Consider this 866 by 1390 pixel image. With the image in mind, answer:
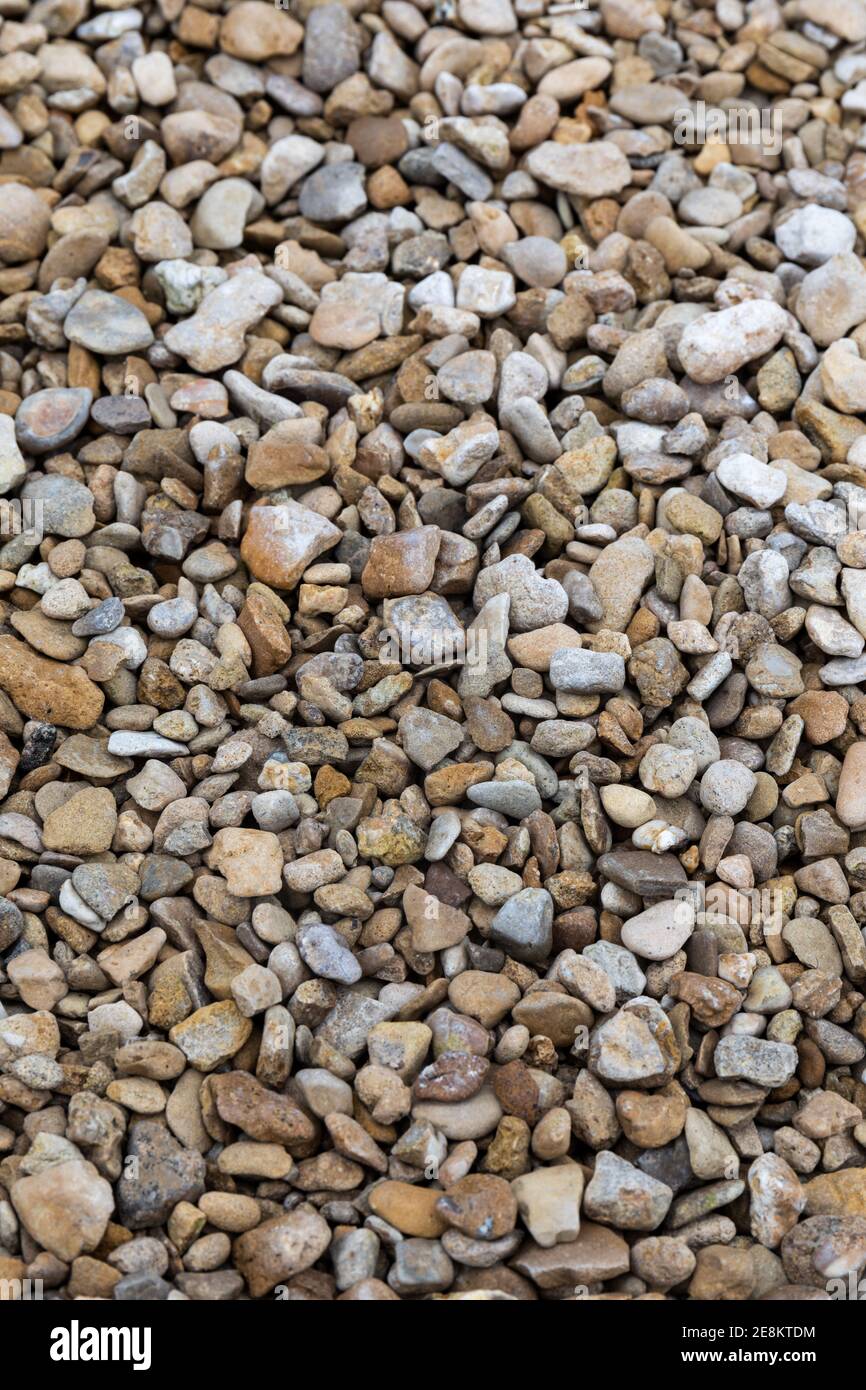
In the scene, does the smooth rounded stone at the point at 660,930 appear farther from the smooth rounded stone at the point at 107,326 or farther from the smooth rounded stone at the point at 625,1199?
the smooth rounded stone at the point at 107,326

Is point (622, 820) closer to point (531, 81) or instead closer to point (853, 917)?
point (853, 917)

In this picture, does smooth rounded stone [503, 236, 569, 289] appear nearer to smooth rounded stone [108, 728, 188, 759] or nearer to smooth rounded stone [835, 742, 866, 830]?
smooth rounded stone [835, 742, 866, 830]

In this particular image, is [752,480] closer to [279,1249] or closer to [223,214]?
[223,214]

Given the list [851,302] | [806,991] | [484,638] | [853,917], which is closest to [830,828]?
[853,917]

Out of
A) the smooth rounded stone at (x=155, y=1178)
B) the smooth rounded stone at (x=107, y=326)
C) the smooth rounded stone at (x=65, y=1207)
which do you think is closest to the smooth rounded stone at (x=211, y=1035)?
the smooth rounded stone at (x=155, y=1178)

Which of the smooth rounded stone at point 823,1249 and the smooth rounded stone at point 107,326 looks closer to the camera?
the smooth rounded stone at point 823,1249

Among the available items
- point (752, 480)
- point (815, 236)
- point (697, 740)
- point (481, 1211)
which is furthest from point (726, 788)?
point (815, 236)
